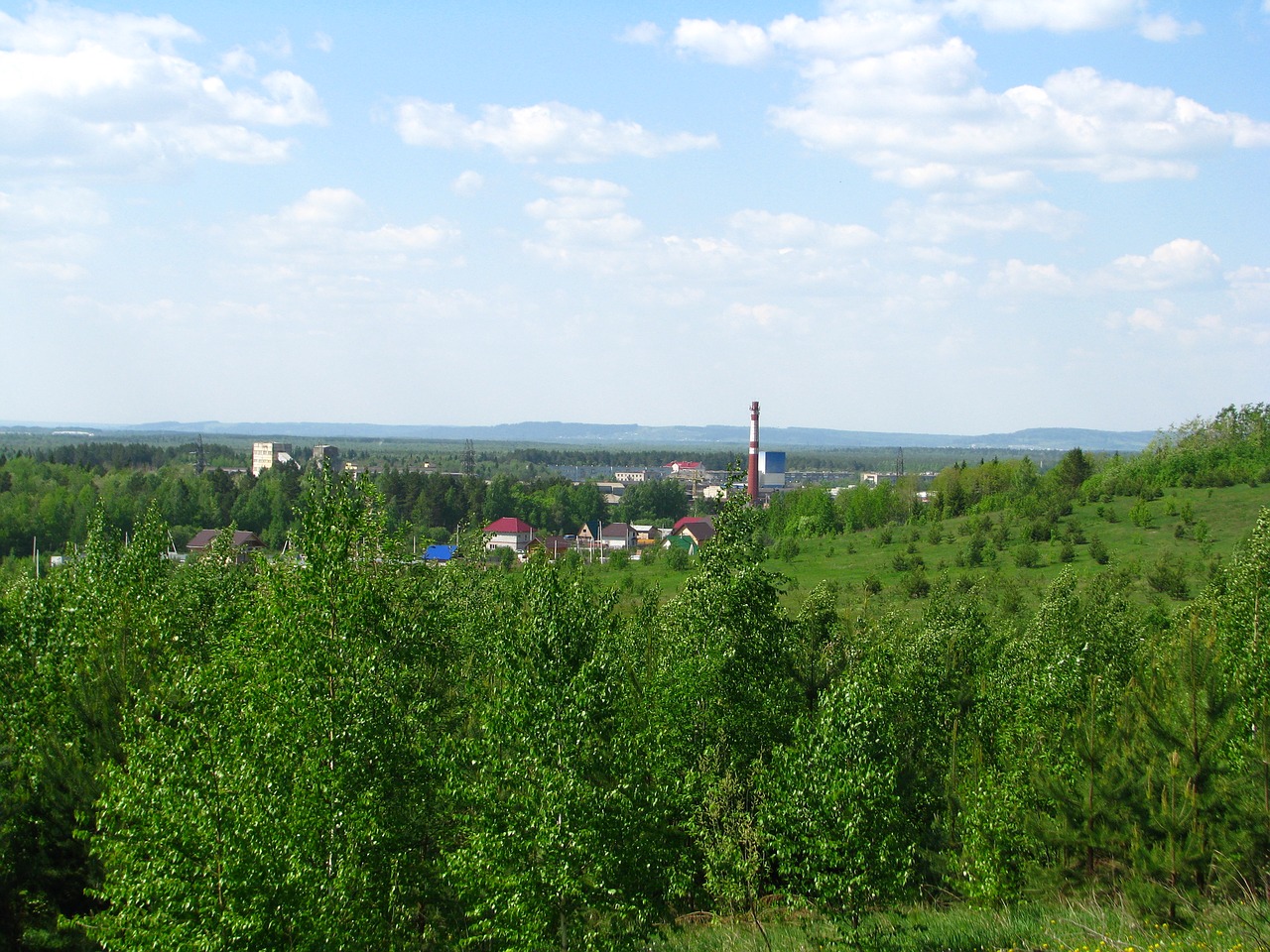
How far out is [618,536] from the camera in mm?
149125

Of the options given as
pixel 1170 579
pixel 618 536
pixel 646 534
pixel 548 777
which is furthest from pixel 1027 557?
pixel 646 534

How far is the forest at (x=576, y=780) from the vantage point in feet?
57.7

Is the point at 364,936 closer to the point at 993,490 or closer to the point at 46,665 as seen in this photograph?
the point at 46,665

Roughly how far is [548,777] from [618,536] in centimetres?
13128

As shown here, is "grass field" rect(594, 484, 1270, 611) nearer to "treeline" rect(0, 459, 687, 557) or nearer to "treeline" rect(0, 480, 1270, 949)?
"treeline" rect(0, 480, 1270, 949)

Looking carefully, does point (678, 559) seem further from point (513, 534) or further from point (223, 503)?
point (223, 503)

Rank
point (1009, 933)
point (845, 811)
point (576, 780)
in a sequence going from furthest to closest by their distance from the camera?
1. point (845, 811)
2. point (576, 780)
3. point (1009, 933)

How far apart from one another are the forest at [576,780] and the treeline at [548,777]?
7cm

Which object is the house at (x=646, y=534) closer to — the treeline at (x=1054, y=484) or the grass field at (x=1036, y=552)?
the treeline at (x=1054, y=484)

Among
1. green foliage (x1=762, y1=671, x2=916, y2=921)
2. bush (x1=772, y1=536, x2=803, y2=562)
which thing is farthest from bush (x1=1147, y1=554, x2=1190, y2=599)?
green foliage (x1=762, y1=671, x2=916, y2=921)

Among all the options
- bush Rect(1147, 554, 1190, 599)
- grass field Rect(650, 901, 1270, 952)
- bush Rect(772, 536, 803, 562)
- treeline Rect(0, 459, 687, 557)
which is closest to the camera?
grass field Rect(650, 901, 1270, 952)

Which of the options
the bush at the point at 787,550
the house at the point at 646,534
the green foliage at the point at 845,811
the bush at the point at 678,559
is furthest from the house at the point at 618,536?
the green foliage at the point at 845,811

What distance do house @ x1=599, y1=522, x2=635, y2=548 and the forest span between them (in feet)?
382

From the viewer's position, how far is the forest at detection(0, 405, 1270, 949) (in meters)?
17.6
